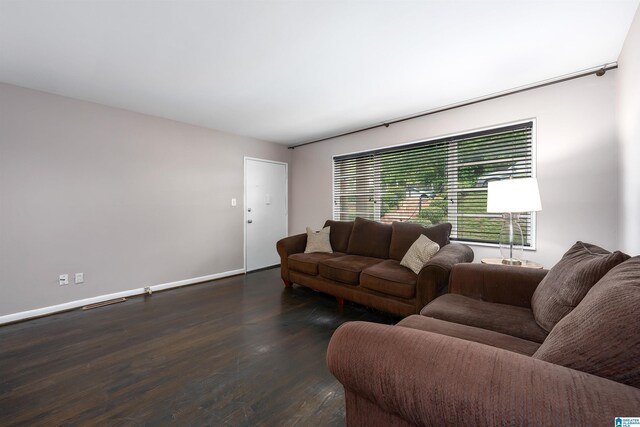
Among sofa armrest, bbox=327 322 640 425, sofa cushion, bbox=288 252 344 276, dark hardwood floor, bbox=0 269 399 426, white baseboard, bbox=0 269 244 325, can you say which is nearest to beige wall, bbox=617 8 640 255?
sofa armrest, bbox=327 322 640 425

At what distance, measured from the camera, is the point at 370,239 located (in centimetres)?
349

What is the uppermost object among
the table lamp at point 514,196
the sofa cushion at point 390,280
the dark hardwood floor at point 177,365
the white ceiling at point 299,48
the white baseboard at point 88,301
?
the white ceiling at point 299,48

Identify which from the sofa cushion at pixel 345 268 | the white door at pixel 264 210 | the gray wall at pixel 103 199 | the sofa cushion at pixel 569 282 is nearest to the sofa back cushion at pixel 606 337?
the sofa cushion at pixel 569 282

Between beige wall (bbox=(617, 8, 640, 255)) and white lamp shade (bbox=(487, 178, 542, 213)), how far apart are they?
524 millimetres

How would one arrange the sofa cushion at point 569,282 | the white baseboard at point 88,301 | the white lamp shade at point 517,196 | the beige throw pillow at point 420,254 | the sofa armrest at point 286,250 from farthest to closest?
the sofa armrest at point 286,250 → the white baseboard at point 88,301 → the beige throw pillow at point 420,254 → the white lamp shade at point 517,196 → the sofa cushion at point 569,282

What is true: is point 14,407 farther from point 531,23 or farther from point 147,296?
point 531,23

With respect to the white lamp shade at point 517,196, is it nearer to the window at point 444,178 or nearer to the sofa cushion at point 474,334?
the window at point 444,178

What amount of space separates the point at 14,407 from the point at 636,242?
156 inches

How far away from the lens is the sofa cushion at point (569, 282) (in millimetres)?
1140

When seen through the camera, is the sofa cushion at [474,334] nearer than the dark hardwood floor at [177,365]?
Yes

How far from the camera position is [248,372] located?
1.84m

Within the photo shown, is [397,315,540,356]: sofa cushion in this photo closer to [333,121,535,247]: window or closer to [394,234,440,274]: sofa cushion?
[394,234,440,274]: sofa cushion

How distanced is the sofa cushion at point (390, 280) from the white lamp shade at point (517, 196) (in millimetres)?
945

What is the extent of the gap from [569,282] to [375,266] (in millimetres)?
1698
